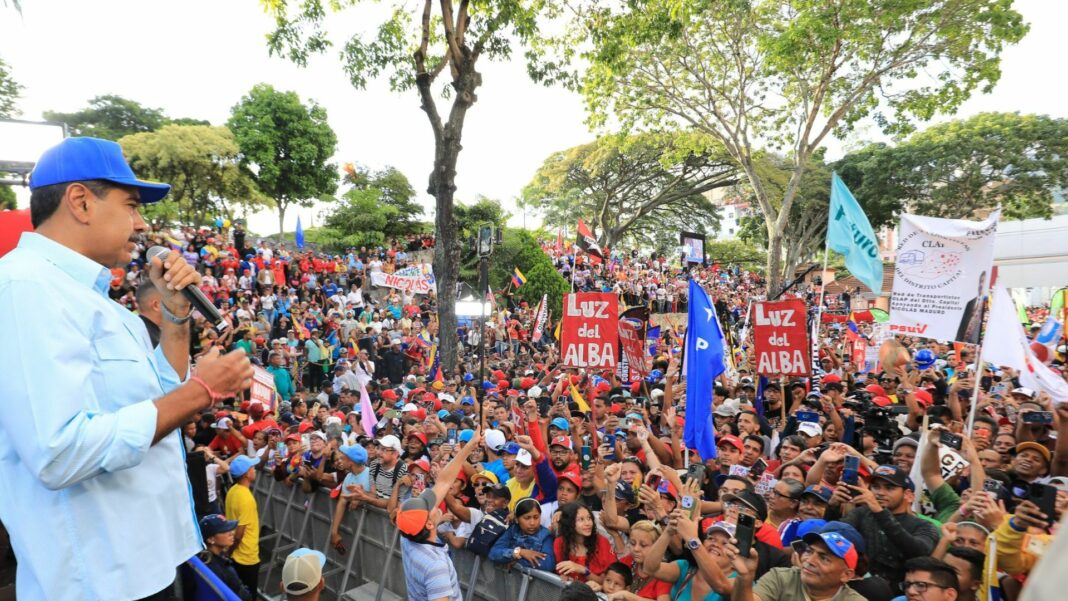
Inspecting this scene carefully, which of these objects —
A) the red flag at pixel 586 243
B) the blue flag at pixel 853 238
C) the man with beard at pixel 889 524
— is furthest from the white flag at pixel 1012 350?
the red flag at pixel 586 243

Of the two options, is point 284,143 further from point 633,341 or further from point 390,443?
point 390,443

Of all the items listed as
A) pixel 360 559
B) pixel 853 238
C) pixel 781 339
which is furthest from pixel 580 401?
pixel 853 238

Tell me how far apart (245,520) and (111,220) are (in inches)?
201

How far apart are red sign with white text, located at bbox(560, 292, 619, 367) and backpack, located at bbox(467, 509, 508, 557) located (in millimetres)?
4154

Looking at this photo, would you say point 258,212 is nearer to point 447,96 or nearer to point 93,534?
point 447,96

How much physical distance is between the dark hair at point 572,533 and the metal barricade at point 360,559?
1.00ft

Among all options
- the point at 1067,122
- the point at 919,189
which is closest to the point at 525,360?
the point at 919,189

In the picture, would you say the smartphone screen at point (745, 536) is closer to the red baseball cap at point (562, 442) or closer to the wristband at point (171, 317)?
the red baseball cap at point (562, 442)

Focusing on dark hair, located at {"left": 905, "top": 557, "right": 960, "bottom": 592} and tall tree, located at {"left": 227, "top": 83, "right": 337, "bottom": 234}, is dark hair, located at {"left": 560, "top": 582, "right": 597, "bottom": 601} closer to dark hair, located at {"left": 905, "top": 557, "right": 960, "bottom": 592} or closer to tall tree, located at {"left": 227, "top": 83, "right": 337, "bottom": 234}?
dark hair, located at {"left": 905, "top": 557, "right": 960, "bottom": 592}

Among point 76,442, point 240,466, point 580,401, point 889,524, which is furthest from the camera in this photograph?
point 580,401

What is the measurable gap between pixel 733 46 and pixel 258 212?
107 ft

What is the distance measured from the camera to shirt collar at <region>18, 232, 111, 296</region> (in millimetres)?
1404

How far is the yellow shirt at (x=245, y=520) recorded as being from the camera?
5656 millimetres

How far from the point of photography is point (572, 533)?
4.37m
